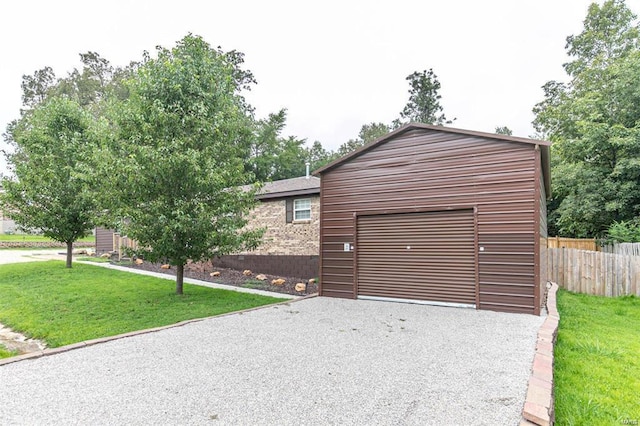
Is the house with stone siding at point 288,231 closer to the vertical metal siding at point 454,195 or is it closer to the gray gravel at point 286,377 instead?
the vertical metal siding at point 454,195

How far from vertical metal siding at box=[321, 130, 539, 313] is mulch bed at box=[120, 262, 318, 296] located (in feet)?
5.51

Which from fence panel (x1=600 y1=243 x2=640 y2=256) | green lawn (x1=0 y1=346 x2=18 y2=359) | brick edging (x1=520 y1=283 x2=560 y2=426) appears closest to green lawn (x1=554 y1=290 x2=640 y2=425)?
brick edging (x1=520 y1=283 x2=560 y2=426)

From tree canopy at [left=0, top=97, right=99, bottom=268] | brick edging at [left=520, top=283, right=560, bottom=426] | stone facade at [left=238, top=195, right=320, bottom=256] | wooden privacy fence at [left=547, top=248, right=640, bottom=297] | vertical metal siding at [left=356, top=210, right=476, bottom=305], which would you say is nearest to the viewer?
brick edging at [left=520, top=283, right=560, bottom=426]

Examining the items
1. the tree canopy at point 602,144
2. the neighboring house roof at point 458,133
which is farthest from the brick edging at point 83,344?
the tree canopy at point 602,144

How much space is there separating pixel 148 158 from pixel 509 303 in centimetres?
753

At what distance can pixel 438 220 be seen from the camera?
7.44 m

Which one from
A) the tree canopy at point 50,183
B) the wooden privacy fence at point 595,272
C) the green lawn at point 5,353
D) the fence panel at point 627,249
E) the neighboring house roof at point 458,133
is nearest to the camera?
the green lawn at point 5,353

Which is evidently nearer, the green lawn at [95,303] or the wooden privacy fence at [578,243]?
the green lawn at [95,303]

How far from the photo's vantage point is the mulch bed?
9922 mm

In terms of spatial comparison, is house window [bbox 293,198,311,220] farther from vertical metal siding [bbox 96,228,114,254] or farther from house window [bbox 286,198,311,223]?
vertical metal siding [bbox 96,228,114,254]

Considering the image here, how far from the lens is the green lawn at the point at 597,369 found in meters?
3.01

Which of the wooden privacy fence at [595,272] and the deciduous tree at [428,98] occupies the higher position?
the deciduous tree at [428,98]

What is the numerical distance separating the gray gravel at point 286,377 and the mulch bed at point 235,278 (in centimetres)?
432

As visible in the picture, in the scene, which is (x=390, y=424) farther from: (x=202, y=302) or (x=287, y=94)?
(x=287, y=94)
